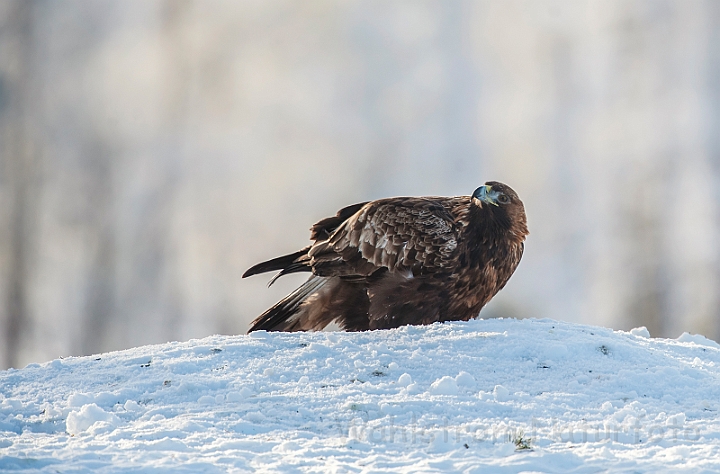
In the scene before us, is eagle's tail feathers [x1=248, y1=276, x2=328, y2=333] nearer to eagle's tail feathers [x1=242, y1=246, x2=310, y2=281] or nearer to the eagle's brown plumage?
the eagle's brown plumage

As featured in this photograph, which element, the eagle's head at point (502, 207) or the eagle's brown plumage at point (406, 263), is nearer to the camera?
the eagle's brown plumage at point (406, 263)

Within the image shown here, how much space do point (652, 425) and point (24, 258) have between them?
22742mm

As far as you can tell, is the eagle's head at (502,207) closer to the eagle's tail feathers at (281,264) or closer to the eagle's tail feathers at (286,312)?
the eagle's tail feathers at (286,312)

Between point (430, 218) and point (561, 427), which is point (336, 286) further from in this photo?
point (561, 427)

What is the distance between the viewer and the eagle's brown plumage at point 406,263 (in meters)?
6.73

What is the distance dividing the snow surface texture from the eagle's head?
36.2 inches

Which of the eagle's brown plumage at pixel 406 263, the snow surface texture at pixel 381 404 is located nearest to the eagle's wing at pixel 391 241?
the eagle's brown plumage at pixel 406 263

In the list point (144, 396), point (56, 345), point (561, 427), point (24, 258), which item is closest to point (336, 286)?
point (144, 396)

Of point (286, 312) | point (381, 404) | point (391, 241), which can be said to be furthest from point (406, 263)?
point (381, 404)

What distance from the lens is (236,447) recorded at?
159 inches

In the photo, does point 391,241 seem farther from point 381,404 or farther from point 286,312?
point 381,404

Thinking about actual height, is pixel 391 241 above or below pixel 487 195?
below

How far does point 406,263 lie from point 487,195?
0.86 m

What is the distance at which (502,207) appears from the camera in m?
7.00
